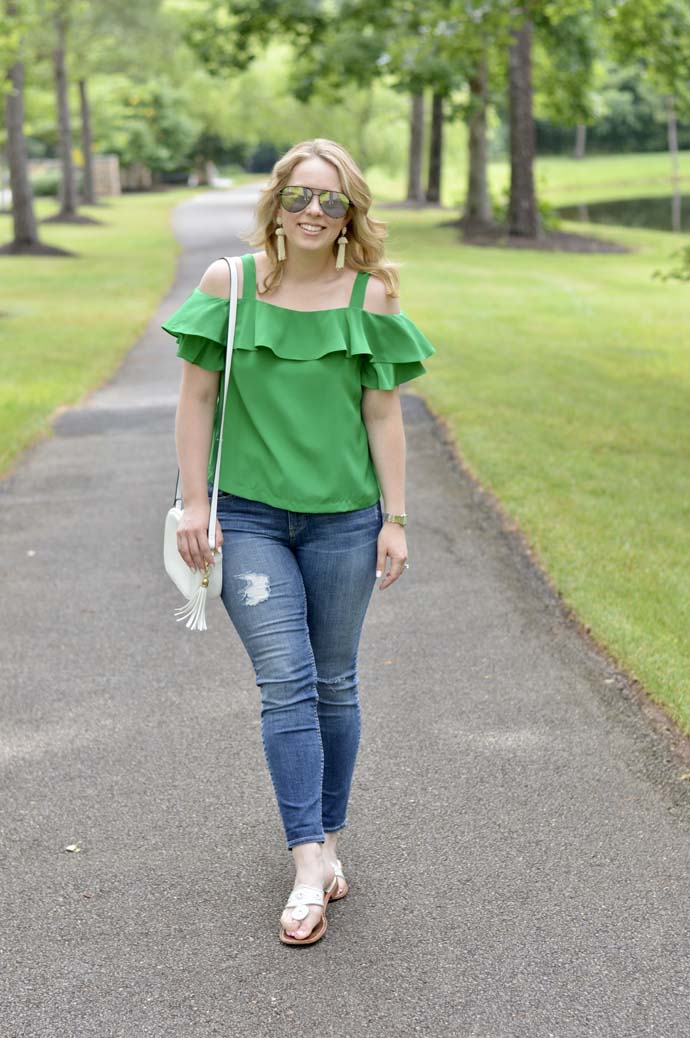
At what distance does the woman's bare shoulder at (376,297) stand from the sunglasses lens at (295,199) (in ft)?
0.84

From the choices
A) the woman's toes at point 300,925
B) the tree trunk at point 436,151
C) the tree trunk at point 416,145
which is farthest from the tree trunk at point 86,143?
the woman's toes at point 300,925

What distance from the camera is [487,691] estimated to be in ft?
17.6

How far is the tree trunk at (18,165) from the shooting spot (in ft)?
91.7

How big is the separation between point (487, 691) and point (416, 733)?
0.53m

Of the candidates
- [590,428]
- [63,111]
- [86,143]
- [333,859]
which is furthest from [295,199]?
[86,143]

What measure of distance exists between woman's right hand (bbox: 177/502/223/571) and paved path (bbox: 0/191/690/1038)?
0.95m

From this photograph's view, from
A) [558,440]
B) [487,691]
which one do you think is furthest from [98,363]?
[487,691]

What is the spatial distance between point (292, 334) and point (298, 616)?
27.8 inches

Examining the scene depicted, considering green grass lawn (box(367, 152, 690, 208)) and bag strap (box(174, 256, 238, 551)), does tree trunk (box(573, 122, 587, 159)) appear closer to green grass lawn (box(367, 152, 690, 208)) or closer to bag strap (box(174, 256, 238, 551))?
green grass lawn (box(367, 152, 690, 208))

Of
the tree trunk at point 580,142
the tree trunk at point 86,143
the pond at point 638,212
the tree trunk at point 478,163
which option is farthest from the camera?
the tree trunk at point 580,142

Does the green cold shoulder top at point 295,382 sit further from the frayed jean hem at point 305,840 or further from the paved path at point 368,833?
A: the paved path at point 368,833

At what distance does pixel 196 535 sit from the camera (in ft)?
11.3

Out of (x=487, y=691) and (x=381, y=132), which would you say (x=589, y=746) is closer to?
(x=487, y=691)

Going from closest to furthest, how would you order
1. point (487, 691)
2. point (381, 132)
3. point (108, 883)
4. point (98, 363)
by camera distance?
point (108, 883), point (487, 691), point (98, 363), point (381, 132)
